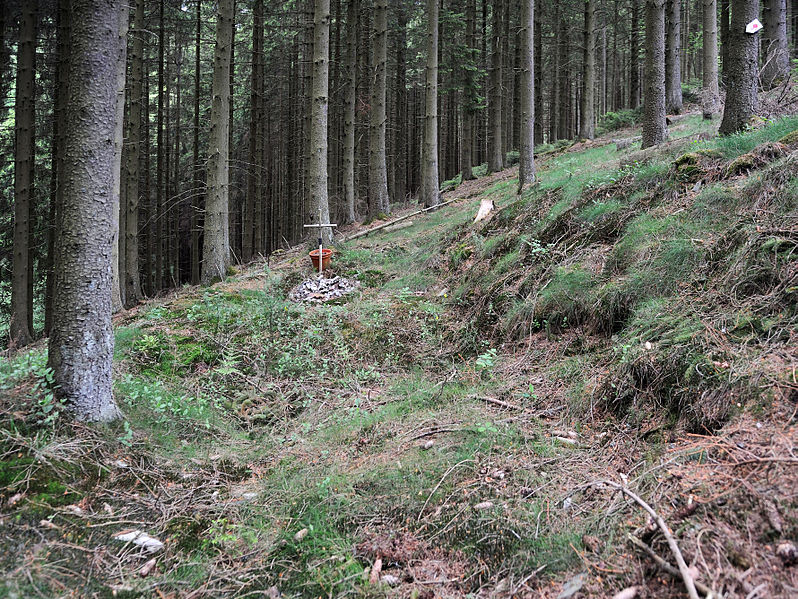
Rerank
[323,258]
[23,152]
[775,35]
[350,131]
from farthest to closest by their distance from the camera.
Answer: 1. [350,131]
2. [23,152]
3. [775,35]
4. [323,258]

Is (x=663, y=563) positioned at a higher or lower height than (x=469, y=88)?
lower

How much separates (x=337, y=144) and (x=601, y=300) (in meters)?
24.0

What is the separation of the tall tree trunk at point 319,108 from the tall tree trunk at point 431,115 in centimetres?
391

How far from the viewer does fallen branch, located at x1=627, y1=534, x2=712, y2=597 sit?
202cm

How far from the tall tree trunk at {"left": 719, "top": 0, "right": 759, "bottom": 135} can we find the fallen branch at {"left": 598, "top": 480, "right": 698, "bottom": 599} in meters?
6.79

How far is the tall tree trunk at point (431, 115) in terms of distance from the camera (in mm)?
14484

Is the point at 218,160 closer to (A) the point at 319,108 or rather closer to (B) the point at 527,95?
(A) the point at 319,108

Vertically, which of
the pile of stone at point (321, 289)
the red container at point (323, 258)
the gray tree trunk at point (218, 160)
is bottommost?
the pile of stone at point (321, 289)

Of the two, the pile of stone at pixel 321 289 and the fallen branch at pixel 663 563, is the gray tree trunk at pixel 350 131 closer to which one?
the pile of stone at pixel 321 289

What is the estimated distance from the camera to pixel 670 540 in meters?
2.28

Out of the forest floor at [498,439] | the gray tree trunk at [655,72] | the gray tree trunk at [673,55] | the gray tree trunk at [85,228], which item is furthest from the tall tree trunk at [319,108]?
the gray tree trunk at [673,55]

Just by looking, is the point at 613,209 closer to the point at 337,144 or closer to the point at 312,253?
the point at 312,253

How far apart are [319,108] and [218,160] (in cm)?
271

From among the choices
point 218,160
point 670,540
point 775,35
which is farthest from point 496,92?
point 670,540
